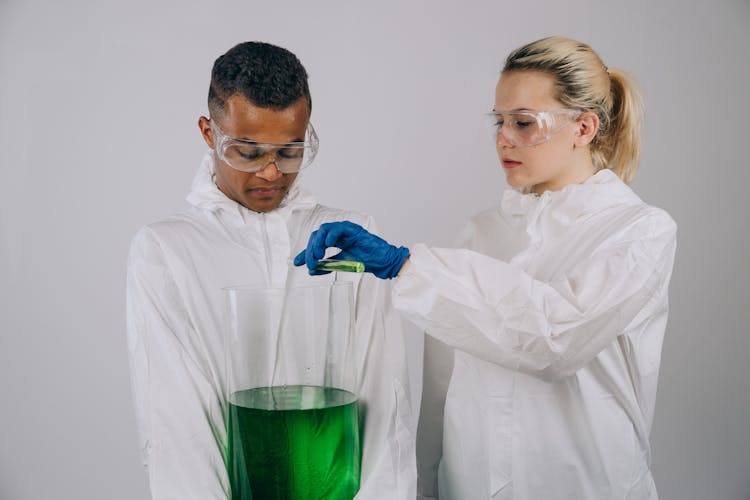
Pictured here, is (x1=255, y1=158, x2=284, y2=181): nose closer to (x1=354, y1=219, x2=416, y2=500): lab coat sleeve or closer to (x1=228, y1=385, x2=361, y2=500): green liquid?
(x1=354, y1=219, x2=416, y2=500): lab coat sleeve

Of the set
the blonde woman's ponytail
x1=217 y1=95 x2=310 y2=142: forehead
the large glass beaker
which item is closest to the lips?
x1=217 y1=95 x2=310 y2=142: forehead

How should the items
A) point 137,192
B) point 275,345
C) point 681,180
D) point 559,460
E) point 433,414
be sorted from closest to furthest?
point 275,345
point 559,460
point 433,414
point 137,192
point 681,180

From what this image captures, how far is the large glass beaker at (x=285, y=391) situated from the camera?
1422 mm

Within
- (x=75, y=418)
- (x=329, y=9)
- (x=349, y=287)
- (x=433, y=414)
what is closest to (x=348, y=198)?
(x=329, y=9)

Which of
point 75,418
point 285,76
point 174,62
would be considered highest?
point 174,62

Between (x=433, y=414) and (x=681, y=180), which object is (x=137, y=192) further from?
(x=681, y=180)

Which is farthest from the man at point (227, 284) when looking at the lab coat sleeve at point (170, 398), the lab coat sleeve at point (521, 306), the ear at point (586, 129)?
the ear at point (586, 129)

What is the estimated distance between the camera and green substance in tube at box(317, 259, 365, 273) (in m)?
1.53

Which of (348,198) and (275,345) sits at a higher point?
(348,198)

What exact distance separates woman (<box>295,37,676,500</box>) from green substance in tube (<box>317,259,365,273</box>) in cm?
4

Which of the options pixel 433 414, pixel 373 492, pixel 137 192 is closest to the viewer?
pixel 373 492

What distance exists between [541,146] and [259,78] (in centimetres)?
73

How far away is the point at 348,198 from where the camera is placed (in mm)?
2918

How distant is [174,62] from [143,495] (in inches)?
60.1
